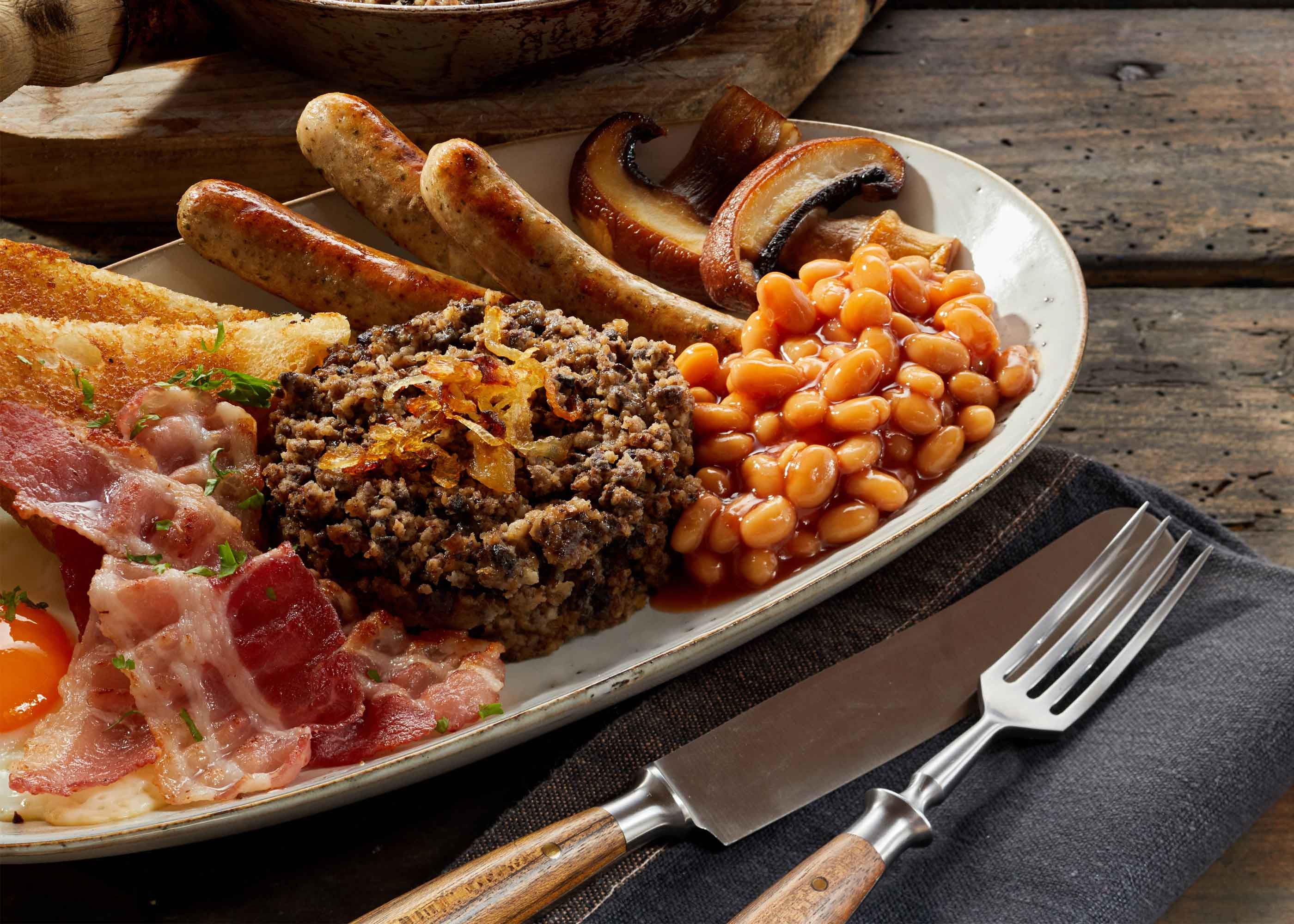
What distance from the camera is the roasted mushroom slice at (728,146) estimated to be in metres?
3.49

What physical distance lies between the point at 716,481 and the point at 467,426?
65 centimetres

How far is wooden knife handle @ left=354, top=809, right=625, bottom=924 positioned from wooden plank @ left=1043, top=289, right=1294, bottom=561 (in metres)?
2.12

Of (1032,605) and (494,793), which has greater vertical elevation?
(1032,605)

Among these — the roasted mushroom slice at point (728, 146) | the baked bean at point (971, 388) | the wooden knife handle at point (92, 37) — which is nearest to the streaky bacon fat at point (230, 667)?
the baked bean at point (971, 388)

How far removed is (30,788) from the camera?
1977mm

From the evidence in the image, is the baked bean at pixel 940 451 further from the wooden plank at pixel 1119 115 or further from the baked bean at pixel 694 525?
the wooden plank at pixel 1119 115

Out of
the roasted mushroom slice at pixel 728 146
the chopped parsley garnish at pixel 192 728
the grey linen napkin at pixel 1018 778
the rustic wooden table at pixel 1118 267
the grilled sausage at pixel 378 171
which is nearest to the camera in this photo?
the chopped parsley garnish at pixel 192 728

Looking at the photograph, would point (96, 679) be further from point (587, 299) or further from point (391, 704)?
point (587, 299)

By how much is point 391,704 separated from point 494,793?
0.41 meters

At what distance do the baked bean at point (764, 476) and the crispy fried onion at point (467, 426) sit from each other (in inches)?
18.5

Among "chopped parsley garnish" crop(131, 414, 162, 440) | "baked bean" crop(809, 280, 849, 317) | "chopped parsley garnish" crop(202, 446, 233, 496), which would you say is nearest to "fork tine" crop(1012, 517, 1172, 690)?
"baked bean" crop(809, 280, 849, 317)

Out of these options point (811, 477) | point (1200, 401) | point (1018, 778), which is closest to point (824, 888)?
point (1018, 778)

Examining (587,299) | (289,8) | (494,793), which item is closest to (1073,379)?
(587,299)

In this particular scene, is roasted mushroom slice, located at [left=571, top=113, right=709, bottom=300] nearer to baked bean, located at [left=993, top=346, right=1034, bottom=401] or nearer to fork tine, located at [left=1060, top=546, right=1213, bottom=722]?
baked bean, located at [left=993, top=346, right=1034, bottom=401]
